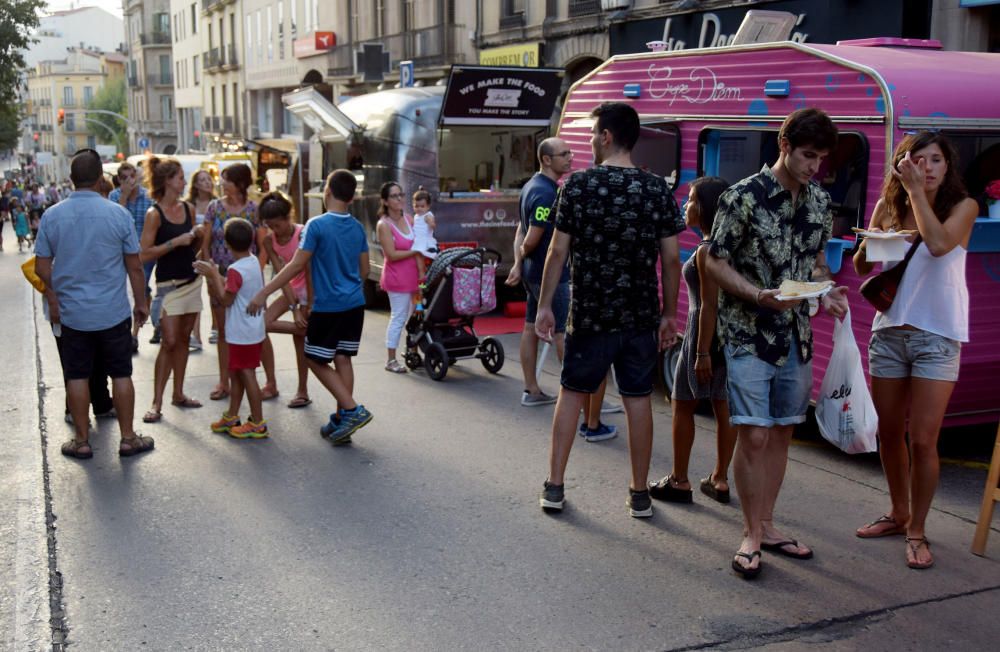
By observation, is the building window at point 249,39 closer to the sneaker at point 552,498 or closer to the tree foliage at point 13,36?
the tree foliage at point 13,36

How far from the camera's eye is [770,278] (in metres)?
4.40

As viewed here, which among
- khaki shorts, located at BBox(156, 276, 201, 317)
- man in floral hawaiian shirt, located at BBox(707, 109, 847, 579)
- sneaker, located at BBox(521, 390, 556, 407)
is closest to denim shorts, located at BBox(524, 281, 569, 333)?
sneaker, located at BBox(521, 390, 556, 407)

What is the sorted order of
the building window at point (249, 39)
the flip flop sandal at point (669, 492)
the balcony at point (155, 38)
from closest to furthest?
the flip flop sandal at point (669, 492)
the building window at point (249, 39)
the balcony at point (155, 38)

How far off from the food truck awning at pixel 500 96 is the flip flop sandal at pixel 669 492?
747cm

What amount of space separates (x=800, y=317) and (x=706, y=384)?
2.61 ft

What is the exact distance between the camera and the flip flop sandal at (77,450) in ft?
21.2

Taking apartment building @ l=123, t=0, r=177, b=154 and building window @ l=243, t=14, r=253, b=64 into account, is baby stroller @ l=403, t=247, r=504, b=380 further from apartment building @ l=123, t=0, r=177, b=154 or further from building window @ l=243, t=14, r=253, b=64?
apartment building @ l=123, t=0, r=177, b=154

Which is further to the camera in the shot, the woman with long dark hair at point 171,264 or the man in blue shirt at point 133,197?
the man in blue shirt at point 133,197

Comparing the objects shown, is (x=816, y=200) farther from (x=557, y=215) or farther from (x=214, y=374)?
(x=214, y=374)

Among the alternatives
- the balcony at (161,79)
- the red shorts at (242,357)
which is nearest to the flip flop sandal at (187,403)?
the red shorts at (242,357)

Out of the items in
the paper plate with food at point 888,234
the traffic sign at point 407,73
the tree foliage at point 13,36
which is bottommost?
the paper plate with food at point 888,234

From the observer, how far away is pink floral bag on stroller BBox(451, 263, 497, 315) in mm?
8867

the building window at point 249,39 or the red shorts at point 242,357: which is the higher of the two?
the building window at point 249,39

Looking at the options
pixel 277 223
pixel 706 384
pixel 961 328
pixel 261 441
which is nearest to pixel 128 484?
pixel 261 441
